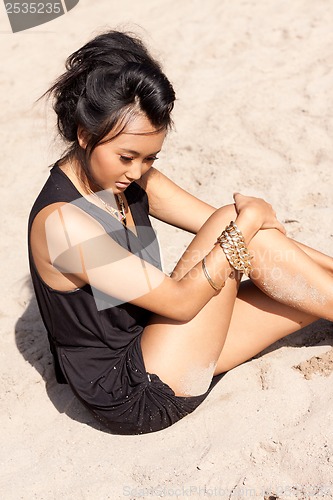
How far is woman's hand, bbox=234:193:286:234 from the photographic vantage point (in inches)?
111

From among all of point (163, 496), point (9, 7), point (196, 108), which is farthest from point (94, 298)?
point (9, 7)

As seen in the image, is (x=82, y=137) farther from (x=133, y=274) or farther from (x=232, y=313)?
(x=232, y=313)

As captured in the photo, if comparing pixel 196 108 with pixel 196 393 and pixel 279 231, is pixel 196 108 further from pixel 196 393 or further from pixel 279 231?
pixel 196 393

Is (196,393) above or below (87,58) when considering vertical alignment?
below

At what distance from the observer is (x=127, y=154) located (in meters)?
2.62

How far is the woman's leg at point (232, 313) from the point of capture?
280 centimetres

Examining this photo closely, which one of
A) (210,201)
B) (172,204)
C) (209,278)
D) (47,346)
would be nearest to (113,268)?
(209,278)

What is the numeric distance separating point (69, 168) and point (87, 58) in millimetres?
409

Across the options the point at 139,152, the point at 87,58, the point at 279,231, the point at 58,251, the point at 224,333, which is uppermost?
the point at 87,58

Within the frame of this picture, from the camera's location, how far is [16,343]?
3.53 metres

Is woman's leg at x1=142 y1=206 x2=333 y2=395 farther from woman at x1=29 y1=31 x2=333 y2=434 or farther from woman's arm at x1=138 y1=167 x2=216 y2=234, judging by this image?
woman's arm at x1=138 y1=167 x2=216 y2=234

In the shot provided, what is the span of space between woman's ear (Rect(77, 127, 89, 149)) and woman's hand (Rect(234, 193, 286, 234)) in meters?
0.64

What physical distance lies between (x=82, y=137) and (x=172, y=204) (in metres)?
0.74

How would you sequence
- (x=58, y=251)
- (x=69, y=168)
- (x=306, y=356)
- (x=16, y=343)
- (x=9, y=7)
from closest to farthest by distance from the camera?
(x=58, y=251)
(x=69, y=168)
(x=306, y=356)
(x=16, y=343)
(x=9, y=7)
